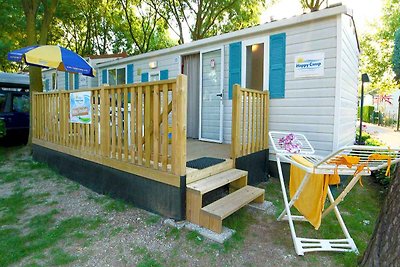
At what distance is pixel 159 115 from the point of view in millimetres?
2803

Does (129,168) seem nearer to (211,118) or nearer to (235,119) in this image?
(235,119)

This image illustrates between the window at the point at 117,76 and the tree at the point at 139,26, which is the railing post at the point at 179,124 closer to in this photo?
the window at the point at 117,76

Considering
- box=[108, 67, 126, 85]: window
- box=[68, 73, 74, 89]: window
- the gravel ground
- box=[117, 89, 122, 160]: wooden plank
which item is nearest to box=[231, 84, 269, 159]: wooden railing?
the gravel ground

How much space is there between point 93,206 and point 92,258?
3.85ft

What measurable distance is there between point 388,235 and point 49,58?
18.0ft

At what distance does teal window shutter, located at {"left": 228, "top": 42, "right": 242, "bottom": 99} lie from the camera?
4.74 m

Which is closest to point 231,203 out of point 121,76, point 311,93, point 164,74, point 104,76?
point 311,93

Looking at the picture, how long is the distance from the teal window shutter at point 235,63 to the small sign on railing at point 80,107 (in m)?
2.53

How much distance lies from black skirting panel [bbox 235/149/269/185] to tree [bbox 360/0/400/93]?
14368mm

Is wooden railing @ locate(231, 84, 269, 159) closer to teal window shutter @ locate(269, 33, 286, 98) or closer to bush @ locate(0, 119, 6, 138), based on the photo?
teal window shutter @ locate(269, 33, 286, 98)

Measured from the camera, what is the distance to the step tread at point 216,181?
2.64 metres

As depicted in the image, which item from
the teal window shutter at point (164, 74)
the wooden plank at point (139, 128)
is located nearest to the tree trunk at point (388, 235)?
the wooden plank at point (139, 128)

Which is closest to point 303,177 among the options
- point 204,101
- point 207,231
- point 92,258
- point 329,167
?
point 329,167

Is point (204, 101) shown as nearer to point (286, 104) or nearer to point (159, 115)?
point (286, 104)
